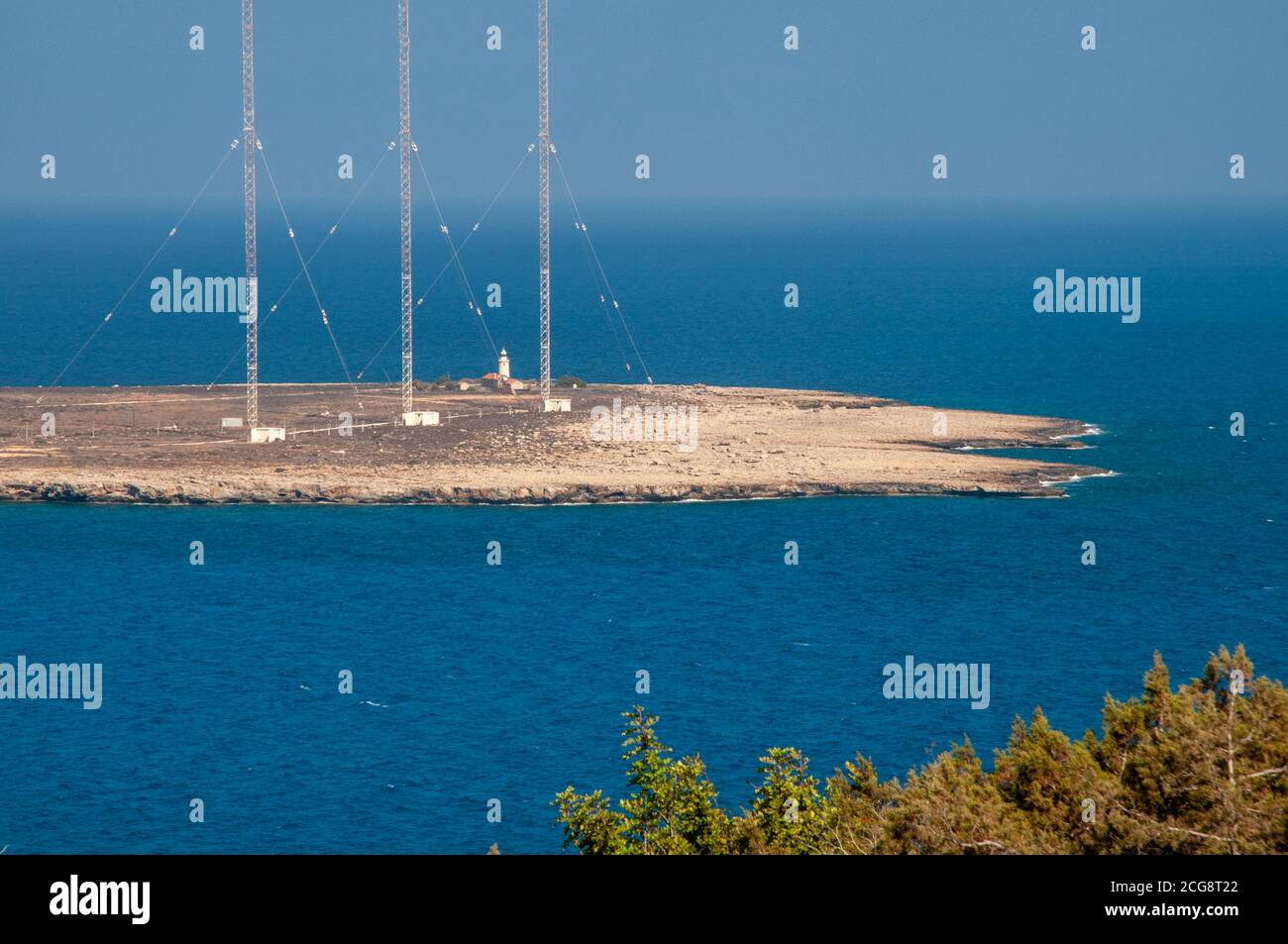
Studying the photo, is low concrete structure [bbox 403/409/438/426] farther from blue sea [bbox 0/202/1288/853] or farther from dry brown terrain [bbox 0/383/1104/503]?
blue sea [bbox 0/202/1288/853]

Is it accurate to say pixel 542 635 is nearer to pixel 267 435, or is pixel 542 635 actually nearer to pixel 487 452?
pixel 487 452

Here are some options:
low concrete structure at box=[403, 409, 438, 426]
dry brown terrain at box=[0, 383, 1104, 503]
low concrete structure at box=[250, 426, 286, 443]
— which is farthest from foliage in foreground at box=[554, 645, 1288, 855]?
low concrete structure at box=[403, 409, 438, 426]

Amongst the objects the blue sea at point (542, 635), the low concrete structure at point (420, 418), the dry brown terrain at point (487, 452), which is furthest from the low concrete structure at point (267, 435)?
the blue sea at point (542, 635)

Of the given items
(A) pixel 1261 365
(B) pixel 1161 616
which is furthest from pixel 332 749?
(A) pixel 1261 365

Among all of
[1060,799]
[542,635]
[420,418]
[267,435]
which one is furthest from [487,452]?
[1060,799]

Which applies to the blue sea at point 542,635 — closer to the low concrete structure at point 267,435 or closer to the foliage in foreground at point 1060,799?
the low concrete structure at point 267,435

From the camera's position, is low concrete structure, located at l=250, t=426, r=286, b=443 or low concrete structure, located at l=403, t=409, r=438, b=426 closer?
low concrete structure, located at l=250, t=426, r=286, b=443
